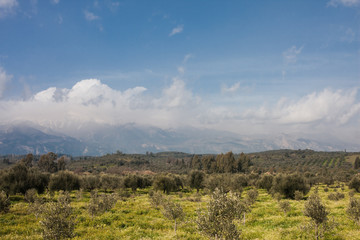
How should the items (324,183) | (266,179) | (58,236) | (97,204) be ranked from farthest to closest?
(324,183), (266,179), (97,204), (58,236)

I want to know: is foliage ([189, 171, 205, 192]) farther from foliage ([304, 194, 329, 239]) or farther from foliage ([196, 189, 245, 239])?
foliage ([196, 189, 245, 239])

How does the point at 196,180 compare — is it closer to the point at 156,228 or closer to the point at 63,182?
the point at 63,182

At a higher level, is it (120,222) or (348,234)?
(348,234)

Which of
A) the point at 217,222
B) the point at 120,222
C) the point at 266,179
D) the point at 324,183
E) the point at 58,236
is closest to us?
the point at 217,222

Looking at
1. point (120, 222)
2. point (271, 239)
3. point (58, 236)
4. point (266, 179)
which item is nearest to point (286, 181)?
point (266, 179)

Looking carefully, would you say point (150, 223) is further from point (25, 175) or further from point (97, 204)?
point (25, 175)

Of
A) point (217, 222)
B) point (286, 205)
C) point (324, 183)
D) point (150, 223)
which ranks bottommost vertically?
point (324, 183)

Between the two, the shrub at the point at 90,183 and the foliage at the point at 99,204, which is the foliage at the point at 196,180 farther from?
the foliage at the point at 99,204

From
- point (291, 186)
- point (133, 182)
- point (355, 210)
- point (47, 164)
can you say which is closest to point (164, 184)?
point (133, 182)

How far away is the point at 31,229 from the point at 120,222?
419 inches

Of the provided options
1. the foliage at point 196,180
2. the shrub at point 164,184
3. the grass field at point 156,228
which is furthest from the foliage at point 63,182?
the foliage at point 196,180

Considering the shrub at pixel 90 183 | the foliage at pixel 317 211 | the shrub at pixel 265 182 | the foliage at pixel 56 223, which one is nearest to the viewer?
the foliage at pixel 56 223

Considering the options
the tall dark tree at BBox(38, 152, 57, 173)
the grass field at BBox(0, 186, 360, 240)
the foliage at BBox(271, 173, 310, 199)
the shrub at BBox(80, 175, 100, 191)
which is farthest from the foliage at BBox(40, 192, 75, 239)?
the tall dark tree at BBox(38, 152, 57, 173)

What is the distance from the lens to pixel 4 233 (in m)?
23.7
